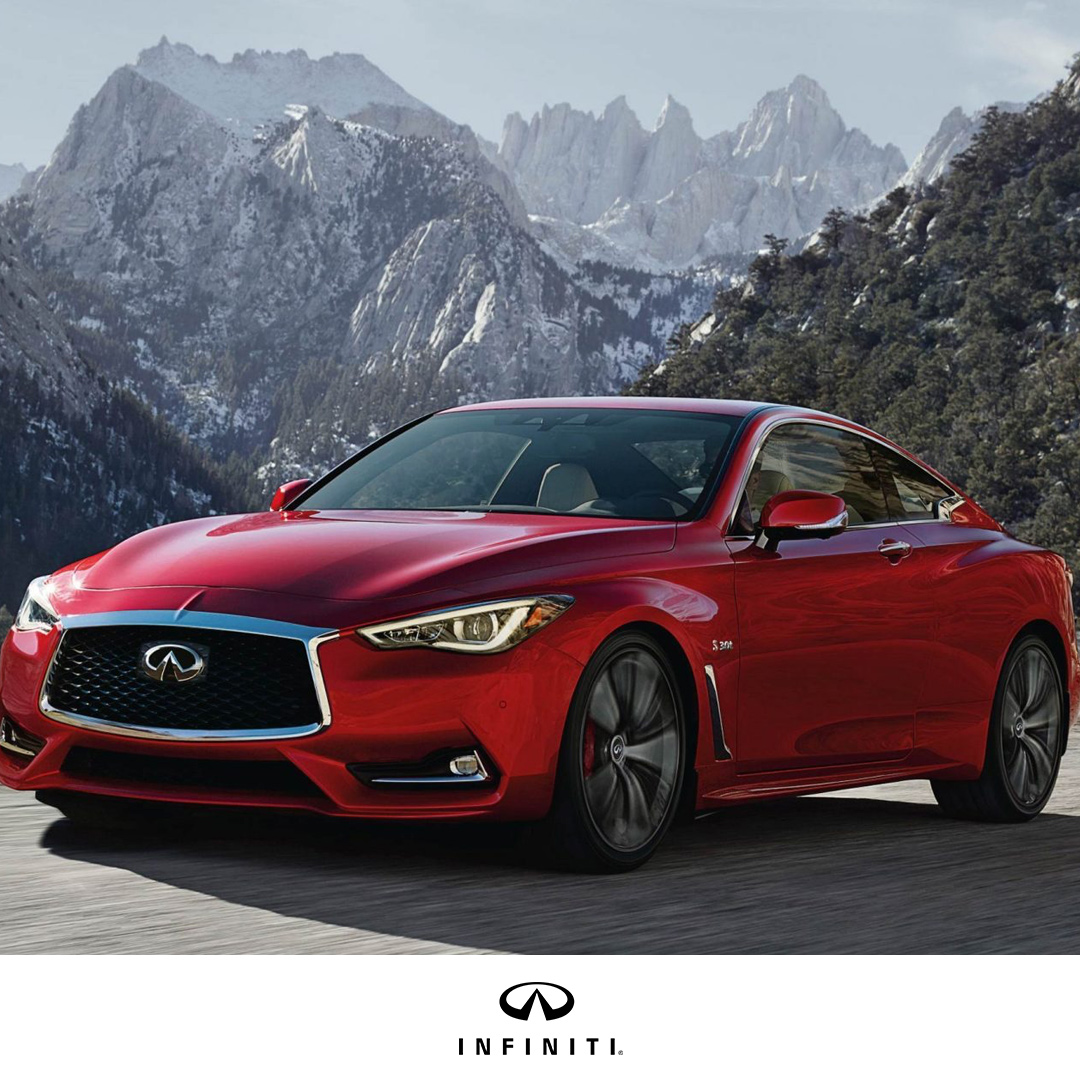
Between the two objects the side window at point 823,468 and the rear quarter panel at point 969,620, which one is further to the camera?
the rear quarter panel at point 969,620

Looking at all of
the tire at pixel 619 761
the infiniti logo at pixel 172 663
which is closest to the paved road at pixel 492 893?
the tire at pixel 619 761

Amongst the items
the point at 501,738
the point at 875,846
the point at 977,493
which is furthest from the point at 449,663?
the point at 977,493

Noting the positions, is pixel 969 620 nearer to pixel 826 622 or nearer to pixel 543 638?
pixel 826 622

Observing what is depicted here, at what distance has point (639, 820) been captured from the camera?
539 centimetres

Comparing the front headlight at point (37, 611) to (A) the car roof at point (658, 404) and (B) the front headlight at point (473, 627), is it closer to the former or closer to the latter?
(B) the front headlight at point (473, 627)

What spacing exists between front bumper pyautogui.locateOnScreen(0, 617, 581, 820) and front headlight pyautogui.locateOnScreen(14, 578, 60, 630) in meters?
0.35

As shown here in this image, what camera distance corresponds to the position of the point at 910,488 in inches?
286

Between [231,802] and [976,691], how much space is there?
11.0ft

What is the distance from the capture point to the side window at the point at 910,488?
7.12m

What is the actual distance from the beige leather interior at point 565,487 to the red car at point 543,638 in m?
0.01
